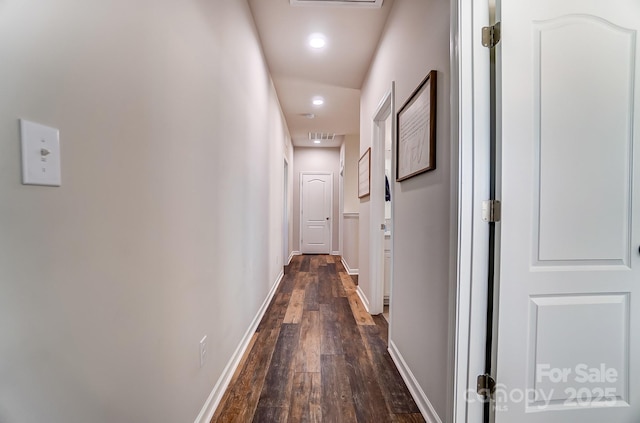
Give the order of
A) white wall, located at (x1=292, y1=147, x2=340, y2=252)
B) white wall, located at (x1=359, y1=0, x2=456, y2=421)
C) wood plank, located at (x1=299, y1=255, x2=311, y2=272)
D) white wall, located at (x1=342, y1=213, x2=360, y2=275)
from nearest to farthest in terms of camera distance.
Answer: white wall, located at (x1=359, y1=0, x2=456, y2=421), white wall, located at (x1=342, y1=213, x2=360, y2=275), wood plank, located at (x1=299, y1=255, x2=311, y2=272), white wall, located at (x1=292, y1=147, x2=340, y2=252)

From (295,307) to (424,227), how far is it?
197 cm

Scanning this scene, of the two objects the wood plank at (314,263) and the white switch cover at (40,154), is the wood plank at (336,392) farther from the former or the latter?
the wood plank at (314,263)

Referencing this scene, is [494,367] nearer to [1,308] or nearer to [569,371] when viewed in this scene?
[569,371]

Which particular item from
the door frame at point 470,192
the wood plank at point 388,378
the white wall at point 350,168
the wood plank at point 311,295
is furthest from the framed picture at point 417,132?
the white wall at point 350,168

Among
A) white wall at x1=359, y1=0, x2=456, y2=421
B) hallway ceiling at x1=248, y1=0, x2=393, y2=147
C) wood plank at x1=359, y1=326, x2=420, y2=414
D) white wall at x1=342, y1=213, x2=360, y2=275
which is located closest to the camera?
white wall at x1=359, y1=0, x2=456, y2=421

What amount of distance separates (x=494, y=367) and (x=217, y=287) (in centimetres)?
137

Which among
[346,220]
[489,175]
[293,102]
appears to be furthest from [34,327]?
[346,220]

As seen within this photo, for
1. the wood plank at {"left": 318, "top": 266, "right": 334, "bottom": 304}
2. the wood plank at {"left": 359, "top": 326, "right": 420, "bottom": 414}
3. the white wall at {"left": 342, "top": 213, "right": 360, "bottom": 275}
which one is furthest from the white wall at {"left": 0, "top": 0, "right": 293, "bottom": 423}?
the white wall at {"left": 342, "top": 213, "right": 360, "bottom": 275}

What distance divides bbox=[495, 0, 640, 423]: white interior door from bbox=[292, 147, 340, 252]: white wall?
550 cm

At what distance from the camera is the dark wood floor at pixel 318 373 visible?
4.71 feet

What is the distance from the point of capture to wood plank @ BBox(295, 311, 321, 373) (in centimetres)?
186

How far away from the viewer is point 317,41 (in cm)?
256

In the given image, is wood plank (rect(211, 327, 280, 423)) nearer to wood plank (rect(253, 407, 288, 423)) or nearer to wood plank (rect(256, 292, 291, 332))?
wood plank (rect(253, 407, 288, 423))

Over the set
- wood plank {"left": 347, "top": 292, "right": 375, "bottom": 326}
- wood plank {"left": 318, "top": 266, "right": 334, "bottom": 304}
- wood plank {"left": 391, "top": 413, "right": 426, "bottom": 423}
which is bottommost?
wood plank {"left": 318, "top": 266, "right": 334, "bottom": 304}
